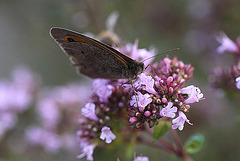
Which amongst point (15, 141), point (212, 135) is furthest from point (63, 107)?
point (212, 135)

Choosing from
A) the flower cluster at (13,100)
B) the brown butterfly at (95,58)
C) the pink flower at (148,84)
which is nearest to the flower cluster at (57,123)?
the flower cluster at (13,100)

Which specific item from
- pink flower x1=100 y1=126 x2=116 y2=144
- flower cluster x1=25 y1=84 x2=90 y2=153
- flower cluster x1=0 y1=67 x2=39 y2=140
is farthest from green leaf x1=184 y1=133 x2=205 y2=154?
flower cluster x1=0 y1=67 x2=39 y2=140

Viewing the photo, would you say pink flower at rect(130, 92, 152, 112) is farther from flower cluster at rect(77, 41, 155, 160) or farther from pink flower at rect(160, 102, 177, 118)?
flower cluster at rect(77, 41, 155, 160)

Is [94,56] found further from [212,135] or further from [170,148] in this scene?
[212,135]

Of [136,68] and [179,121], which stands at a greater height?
[136,68]

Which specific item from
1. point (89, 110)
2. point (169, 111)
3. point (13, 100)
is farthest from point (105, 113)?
point (13, 100)

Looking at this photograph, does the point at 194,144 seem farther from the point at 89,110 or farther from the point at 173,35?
the point at 173,35
